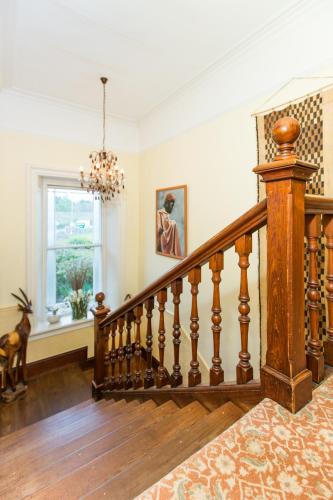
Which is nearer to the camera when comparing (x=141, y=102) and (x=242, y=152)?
(x=242, y=152)

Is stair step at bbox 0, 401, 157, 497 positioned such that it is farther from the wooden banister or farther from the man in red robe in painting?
the man in red robe in painting

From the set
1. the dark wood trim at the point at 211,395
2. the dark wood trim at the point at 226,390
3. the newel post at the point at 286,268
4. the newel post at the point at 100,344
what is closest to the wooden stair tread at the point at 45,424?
the newel post at the point at 100,344

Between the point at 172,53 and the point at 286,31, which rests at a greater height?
the point at 172,53

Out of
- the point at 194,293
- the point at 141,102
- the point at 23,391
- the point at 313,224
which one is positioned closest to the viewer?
the point at 313,224

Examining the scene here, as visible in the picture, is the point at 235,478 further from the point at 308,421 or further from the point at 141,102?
the point at 141,102

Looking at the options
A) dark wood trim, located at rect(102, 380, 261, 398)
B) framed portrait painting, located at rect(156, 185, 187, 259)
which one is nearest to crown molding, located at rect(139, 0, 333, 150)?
framed portrait painting, located at rect(156, 185, 187, 259)

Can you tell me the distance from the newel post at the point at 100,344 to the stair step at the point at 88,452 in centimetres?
85

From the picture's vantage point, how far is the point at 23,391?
2818 mm

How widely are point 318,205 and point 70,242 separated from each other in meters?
3.23

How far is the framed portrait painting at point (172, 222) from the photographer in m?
2.91

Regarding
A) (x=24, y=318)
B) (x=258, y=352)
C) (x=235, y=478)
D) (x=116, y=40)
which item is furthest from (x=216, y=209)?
(x=24, y=318)

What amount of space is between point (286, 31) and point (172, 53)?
36.5 inches

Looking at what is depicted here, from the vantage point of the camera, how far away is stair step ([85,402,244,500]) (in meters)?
0.79

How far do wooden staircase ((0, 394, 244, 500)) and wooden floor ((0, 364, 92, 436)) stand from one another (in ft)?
2.86
